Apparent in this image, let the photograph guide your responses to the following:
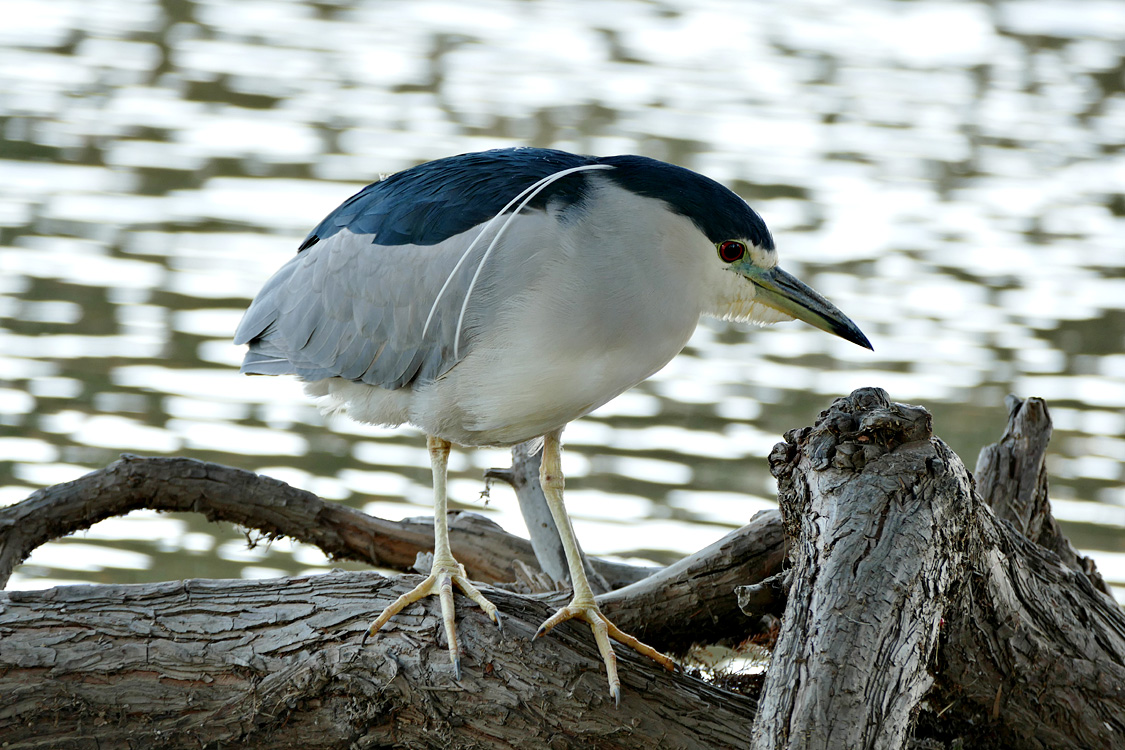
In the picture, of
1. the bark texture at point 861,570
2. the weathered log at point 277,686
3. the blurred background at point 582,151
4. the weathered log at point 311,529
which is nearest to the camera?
the bark texture at point 861,570

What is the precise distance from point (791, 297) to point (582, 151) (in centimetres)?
661

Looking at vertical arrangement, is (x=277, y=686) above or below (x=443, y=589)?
below

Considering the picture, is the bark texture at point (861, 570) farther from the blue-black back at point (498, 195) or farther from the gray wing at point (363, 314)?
the gray wing at point (363, 314)

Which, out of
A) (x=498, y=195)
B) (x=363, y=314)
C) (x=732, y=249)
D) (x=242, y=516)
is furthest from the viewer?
(x=242, y=516)

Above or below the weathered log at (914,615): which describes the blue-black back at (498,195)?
above

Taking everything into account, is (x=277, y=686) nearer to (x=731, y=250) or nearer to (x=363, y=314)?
(x=363, y=314)

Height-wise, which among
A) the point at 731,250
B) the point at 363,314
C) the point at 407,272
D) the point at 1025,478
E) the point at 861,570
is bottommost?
the point at 1025,478

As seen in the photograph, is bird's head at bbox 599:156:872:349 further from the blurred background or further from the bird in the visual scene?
the blurred background

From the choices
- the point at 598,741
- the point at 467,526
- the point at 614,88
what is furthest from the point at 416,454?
the point at 614,88

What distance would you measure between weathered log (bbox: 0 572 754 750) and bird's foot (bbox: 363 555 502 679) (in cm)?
3

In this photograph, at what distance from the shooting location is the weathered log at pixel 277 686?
2.67 meters

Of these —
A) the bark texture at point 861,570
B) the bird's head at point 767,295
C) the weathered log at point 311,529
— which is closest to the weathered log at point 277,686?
the weathered log at point 311,529

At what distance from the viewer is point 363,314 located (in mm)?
3180

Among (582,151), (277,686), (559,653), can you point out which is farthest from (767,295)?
(582,151)
